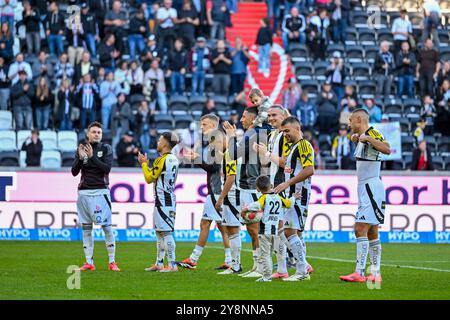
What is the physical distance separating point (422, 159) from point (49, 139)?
11004 millimetres

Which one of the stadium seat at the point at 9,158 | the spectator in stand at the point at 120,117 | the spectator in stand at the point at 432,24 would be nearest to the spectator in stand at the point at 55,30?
the spectator in stand at the point at 120,117

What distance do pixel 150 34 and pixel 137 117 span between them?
4336 mm

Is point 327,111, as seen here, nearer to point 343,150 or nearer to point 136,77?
point 343,150

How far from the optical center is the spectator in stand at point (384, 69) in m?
35.8

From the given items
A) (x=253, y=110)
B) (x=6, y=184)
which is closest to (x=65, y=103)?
(x=6, y=184)

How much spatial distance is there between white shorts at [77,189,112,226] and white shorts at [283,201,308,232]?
11.6 feet

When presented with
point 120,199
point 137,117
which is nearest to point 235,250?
point 120,199

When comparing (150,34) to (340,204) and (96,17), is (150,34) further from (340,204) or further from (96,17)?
(340,204)

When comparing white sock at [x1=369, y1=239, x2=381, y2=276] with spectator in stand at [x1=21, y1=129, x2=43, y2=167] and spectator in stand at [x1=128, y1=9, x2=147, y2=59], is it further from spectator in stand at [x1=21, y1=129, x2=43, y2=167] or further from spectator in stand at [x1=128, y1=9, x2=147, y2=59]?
spectator in stand at [x1=128, y1=9, x2=147, y2=59]

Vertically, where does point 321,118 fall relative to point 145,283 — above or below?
above

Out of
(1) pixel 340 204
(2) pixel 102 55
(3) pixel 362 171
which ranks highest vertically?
(2) pixel 102 55

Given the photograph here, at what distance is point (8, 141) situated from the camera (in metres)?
30.4

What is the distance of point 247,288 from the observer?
14.3 metres

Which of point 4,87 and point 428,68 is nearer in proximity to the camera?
point 4,87
